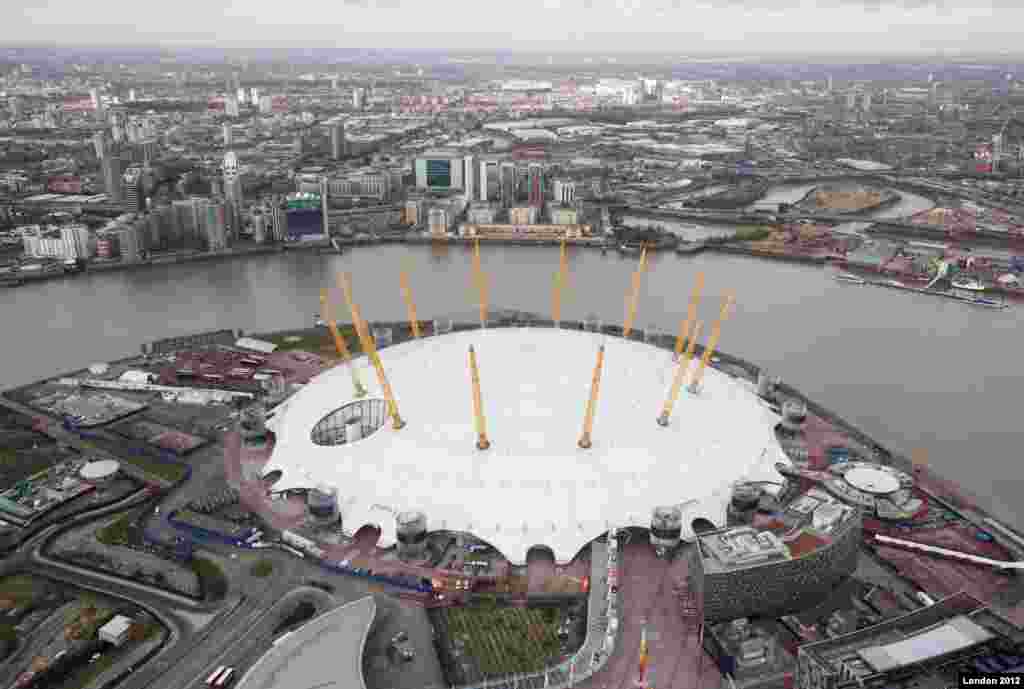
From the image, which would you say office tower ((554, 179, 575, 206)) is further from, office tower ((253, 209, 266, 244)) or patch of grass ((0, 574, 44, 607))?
patch of grass ((0, 574, 44, 607))

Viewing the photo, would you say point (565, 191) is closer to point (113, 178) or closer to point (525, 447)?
point (113, 178)

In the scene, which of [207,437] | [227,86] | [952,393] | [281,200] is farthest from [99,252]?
[227,86]

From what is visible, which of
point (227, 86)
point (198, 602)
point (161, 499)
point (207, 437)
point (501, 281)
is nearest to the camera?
point (198, 602)

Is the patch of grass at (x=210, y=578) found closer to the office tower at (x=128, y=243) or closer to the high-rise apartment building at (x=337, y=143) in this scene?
the office tower at (x=128, y=243)

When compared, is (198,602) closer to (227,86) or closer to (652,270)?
(652,270)

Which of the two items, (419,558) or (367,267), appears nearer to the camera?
(419,558)

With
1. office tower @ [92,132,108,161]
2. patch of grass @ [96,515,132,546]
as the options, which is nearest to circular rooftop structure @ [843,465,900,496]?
patch of grass @ [96,515,132,546]
